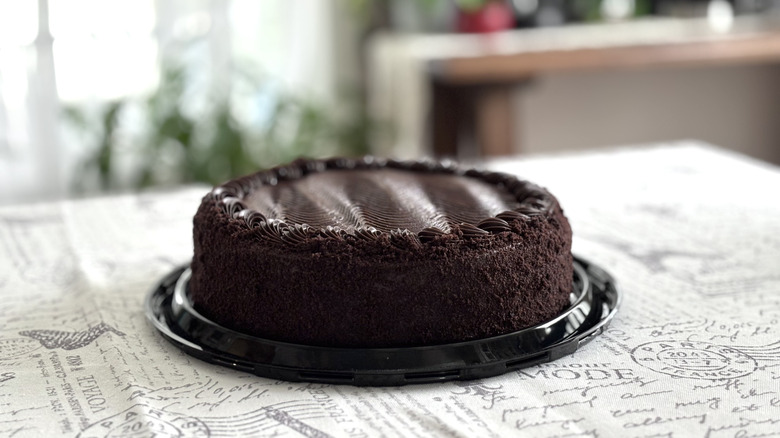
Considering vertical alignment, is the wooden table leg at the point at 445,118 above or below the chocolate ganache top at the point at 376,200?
below

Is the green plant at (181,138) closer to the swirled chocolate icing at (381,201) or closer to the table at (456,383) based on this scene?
the table at (456,383)

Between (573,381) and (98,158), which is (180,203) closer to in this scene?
(573,381)

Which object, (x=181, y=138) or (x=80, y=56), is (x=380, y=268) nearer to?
(x=181, y=138)

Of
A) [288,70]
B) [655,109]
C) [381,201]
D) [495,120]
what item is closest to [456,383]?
[381,201]

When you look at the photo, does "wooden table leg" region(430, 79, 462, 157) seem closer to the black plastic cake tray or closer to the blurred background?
the blurred background

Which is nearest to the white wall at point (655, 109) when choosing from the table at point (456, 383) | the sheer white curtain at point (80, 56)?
the sheer white curtain at point (80, 56)

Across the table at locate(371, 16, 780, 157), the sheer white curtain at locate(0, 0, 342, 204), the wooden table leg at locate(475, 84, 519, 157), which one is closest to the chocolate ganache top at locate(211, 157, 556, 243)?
the table at locate(371, 16, 780, 157)
